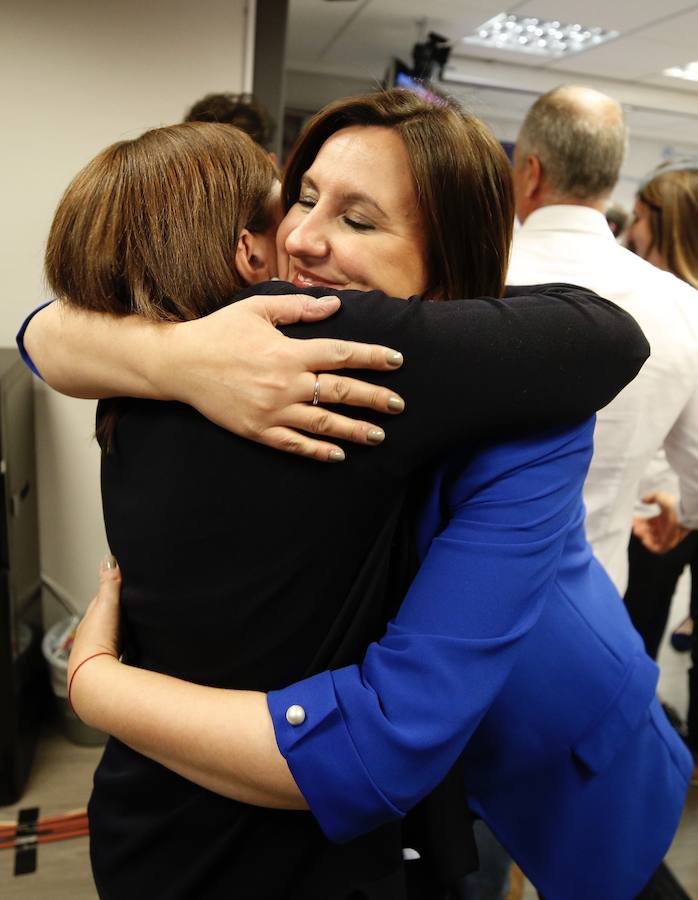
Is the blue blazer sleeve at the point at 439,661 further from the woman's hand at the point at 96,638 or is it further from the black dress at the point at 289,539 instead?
the woman's hand at the point at 96,638

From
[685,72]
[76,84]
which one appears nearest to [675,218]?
[76,84]

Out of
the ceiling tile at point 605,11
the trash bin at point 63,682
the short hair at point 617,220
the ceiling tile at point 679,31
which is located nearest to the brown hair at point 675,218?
the short hair at point 617,220

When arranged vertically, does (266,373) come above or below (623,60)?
below

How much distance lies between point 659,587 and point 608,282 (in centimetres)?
158

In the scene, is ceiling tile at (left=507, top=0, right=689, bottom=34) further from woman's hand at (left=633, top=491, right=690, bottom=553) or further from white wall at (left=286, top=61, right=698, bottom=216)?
woman's hand at (left=633, top=491, right=690, bottom=553)

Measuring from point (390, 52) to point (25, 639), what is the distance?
6354mm

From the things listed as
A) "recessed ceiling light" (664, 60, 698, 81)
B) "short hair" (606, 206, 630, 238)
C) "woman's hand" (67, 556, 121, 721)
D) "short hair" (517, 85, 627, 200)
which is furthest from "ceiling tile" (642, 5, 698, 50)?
"woman's hand" (67, 556, 121, 721)

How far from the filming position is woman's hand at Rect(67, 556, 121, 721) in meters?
0.86

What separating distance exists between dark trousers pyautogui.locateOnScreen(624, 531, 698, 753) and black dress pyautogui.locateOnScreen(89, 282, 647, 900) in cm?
204

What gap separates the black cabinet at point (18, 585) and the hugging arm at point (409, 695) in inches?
63.7

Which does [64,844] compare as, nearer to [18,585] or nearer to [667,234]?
[18,585]

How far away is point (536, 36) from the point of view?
19.5ft

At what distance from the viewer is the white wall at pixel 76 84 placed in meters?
2.32

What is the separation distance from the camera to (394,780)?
692mm
